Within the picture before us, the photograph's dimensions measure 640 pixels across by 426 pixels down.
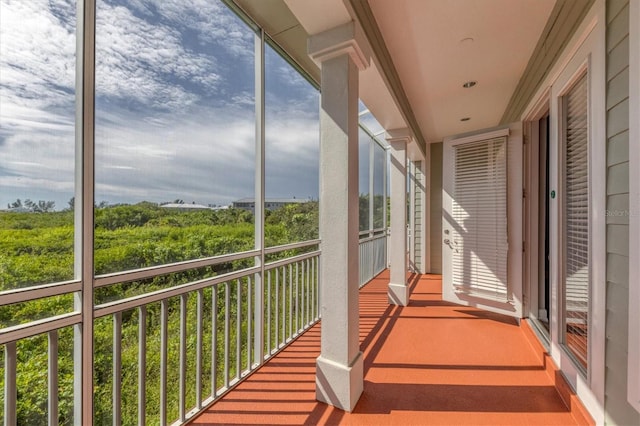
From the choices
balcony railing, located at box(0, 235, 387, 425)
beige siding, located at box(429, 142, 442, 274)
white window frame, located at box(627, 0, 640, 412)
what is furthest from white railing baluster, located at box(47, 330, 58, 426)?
beige siding, located at box(429, 142, 442, 274)

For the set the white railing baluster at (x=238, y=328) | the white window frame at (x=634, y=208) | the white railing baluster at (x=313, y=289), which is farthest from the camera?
the white railing baluster at (x=313, y=289)

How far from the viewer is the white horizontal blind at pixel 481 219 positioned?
10.1 feet

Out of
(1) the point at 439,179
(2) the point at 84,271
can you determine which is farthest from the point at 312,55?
(1) the point at 439,179

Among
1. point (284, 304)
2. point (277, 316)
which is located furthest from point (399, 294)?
point (277, 316)

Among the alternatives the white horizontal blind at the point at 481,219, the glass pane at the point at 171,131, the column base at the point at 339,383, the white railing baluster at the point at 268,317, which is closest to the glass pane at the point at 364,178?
the white horizontal blind at the point at 481,219

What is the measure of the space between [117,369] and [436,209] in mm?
5714

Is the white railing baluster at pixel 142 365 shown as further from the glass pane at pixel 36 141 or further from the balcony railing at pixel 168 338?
the glass pane at pixel 36 141

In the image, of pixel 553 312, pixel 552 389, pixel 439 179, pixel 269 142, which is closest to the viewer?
pixel 552 389

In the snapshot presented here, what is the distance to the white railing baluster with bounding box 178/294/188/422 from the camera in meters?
1.70

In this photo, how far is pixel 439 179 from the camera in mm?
5930

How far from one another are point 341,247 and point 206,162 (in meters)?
1.04

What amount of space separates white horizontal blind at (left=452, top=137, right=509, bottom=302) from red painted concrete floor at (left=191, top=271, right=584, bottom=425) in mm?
489

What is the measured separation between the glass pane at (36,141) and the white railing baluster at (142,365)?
1.52 feet

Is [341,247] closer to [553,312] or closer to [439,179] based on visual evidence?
[553,312]
